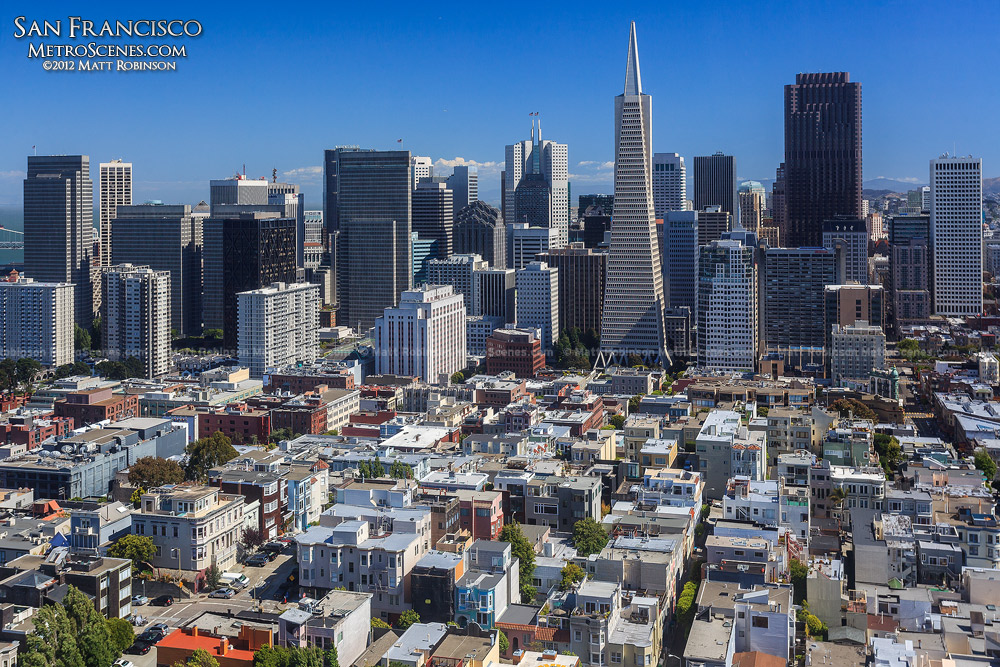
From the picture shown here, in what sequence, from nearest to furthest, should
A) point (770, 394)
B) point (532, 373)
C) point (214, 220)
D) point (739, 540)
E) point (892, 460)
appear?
point (739, 540)
point (892, 460)
point (770, 394)
point (532, 373)
point (214, 220)

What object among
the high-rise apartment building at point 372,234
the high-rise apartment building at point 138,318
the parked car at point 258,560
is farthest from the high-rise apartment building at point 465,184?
the parked car at point 258,560

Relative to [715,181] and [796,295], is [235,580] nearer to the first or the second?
[796,295]

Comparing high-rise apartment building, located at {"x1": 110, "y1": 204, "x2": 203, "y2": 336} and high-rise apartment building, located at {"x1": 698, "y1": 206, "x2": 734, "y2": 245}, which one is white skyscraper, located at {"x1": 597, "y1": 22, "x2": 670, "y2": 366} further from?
high-rise apartment building, located at {"x1": 110, "y1": 204, "x2": 203, "y2": 336}

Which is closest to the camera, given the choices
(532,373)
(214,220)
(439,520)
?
(439,520)

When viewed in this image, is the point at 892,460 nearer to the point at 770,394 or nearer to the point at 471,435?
the point at 770,394

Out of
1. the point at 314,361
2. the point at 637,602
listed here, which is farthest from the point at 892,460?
the point at 314,361

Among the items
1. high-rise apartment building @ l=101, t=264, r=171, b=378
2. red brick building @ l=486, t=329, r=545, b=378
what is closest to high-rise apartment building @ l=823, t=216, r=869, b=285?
red brick building @ l=486, t=329, r=545, b=378
